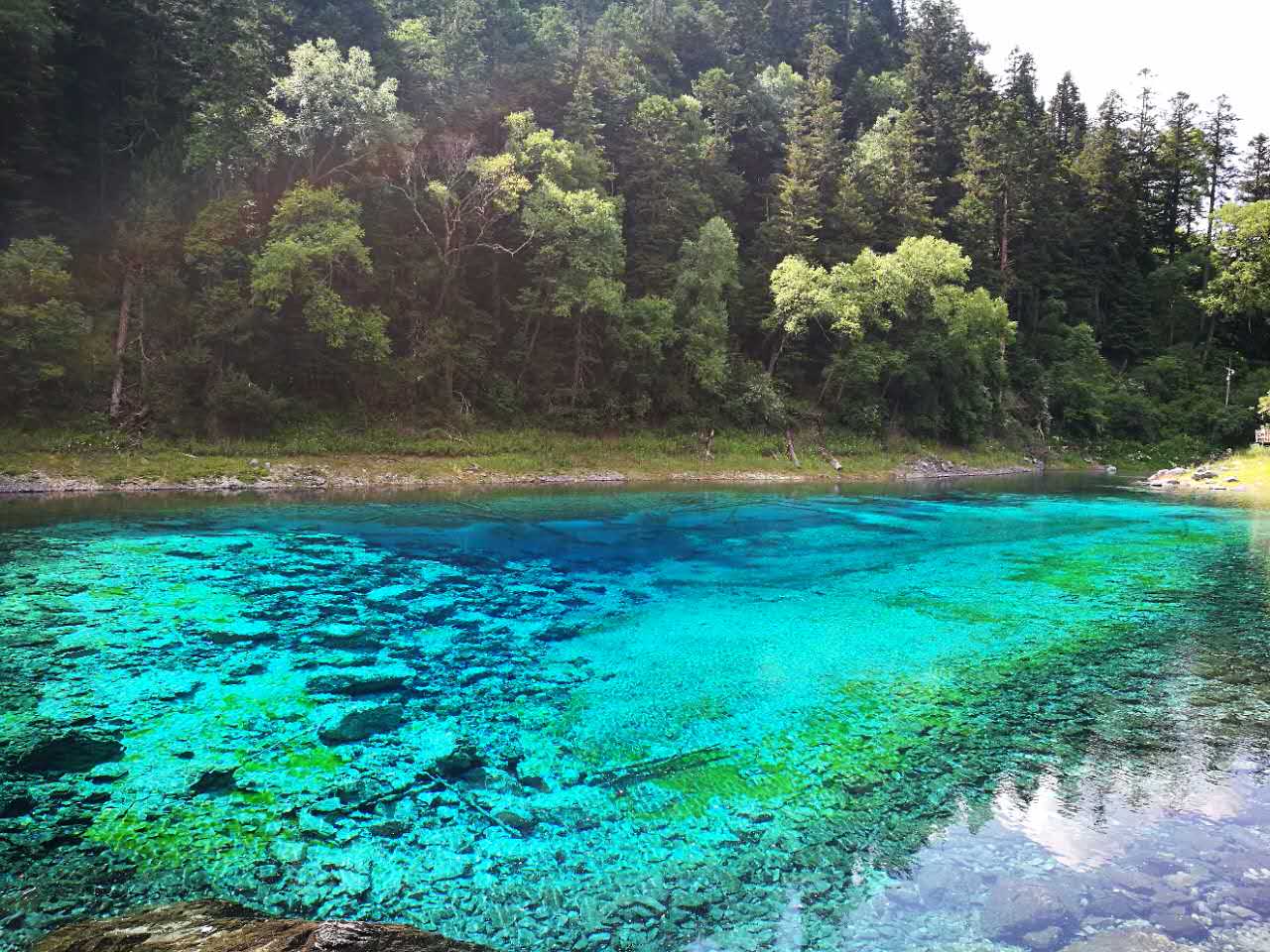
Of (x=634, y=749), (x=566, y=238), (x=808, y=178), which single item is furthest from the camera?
(x=808, y=178)

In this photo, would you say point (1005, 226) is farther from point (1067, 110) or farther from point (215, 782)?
point (215, 782)

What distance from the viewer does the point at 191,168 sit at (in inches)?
1259

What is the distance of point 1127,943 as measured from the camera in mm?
4324

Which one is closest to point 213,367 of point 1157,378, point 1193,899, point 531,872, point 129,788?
point 129,788

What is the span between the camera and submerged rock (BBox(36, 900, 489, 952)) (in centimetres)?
308

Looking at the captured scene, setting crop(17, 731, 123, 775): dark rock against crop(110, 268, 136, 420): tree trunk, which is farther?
crop(110, 268, 136, 420): tree trunk

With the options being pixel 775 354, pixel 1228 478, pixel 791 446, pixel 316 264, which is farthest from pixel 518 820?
pixel 1228 478

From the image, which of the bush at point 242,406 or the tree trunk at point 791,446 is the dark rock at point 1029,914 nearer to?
the bush at point 242,406

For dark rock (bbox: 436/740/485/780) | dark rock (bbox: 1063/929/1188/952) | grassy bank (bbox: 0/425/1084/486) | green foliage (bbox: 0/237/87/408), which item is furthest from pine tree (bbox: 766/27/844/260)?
dark rock (bbox: 1063/929/1188/952)

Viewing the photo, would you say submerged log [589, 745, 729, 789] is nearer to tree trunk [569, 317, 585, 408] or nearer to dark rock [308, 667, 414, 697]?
dark rock [308, 667, 414, 697]

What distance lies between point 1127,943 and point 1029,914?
1.71 feet

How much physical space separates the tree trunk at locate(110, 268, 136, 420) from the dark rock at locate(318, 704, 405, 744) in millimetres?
25975

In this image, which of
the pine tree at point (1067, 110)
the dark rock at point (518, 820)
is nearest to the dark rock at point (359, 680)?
the dark rock at point (518, 820)

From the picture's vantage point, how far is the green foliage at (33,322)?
24109 mm
